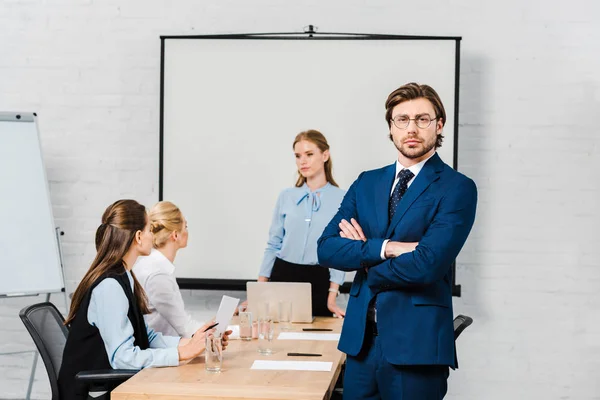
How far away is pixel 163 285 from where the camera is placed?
3.02 metres

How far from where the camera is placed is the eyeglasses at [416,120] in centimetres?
229

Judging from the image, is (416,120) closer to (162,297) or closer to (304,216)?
(162,297)

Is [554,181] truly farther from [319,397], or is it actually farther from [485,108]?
[319,397]

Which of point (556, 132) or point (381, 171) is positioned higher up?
point (556, 132)

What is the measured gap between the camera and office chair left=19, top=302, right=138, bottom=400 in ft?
7.92

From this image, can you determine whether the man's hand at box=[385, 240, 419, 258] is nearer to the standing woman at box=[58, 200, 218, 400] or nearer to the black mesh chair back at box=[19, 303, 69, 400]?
the standing woman at box=[58, 200, 218, 400]

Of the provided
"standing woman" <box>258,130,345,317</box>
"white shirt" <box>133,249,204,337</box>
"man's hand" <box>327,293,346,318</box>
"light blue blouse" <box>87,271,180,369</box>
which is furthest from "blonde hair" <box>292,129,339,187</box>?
"light blue blouse" <box>87,271,180,369</box>

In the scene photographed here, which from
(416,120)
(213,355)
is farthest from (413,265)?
(213,355)

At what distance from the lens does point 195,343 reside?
97.7 inches

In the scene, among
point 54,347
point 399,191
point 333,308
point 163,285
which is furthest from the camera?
point 333,308

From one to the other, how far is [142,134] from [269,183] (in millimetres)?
826

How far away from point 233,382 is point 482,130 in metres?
2.58

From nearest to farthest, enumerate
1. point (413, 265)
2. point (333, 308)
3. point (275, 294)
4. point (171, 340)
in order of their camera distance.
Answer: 1. point (413, 265)
2. point (171, 340)
3. point (275, 294)
4. point (333, 308)

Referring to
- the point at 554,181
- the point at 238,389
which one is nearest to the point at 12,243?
the point at 238,389
